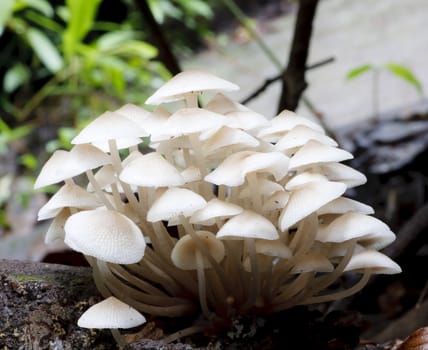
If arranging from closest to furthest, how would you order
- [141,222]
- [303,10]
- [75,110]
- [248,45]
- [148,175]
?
[148,175], [141,222], [303,10], [75,110], [248,45]

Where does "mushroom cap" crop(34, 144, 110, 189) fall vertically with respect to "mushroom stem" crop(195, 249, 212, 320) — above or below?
above

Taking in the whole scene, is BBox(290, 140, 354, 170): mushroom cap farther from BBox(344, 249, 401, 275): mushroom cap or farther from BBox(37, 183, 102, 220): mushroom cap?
BBox(37, 183, 102, 220): mushroom cap

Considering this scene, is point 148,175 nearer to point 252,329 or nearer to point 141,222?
point 141,222

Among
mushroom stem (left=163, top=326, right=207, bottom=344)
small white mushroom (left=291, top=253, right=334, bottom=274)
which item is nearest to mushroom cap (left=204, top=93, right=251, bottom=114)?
small white mushroom (left=291, top=253, right=334, bottom=274)

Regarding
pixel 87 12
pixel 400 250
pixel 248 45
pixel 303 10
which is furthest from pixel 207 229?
pixel 248 45

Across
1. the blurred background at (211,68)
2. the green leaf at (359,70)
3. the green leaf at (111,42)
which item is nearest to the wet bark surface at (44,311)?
the blurred background at (211,68)

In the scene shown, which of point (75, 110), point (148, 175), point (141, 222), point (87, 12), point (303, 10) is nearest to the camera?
point (148, 175)

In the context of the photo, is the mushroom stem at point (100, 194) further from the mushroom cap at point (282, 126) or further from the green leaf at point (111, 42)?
the green leaf at point (111, 42)

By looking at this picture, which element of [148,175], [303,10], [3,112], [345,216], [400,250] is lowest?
[3,112]
